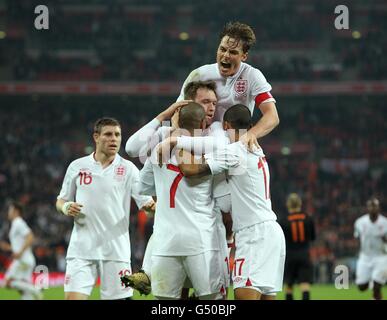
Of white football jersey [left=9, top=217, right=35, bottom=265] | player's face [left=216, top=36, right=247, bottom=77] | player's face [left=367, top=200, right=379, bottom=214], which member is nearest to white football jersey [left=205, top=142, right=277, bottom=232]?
player's face [left=216, top=36, right=247, bottom=77]

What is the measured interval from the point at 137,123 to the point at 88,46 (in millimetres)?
4895

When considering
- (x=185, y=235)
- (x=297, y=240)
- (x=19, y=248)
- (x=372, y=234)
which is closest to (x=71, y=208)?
(x=185, y=235)

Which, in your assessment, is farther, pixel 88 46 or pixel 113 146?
pixel 88 46

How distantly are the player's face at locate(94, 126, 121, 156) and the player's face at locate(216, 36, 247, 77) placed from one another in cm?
170

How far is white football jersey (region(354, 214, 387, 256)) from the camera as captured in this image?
49.7ft

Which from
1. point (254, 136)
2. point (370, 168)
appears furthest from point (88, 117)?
point (254, 136)

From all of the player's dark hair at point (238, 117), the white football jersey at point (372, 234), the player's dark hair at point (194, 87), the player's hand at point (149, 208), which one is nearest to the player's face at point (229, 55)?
the player's dark hair at point (194, 87)

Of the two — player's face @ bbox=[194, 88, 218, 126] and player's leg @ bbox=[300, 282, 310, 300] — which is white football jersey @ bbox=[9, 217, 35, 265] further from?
player's face @ bbox=[194, 88, 218, 126]

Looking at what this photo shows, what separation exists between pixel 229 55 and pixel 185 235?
1.74 meters

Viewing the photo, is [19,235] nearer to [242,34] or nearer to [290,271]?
[290,271]

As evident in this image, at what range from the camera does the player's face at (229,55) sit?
6555mm

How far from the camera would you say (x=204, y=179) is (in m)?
5.80

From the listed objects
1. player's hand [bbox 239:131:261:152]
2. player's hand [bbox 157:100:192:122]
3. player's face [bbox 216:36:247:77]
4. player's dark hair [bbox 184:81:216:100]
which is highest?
player's face [bbox 216:36:247:77]
